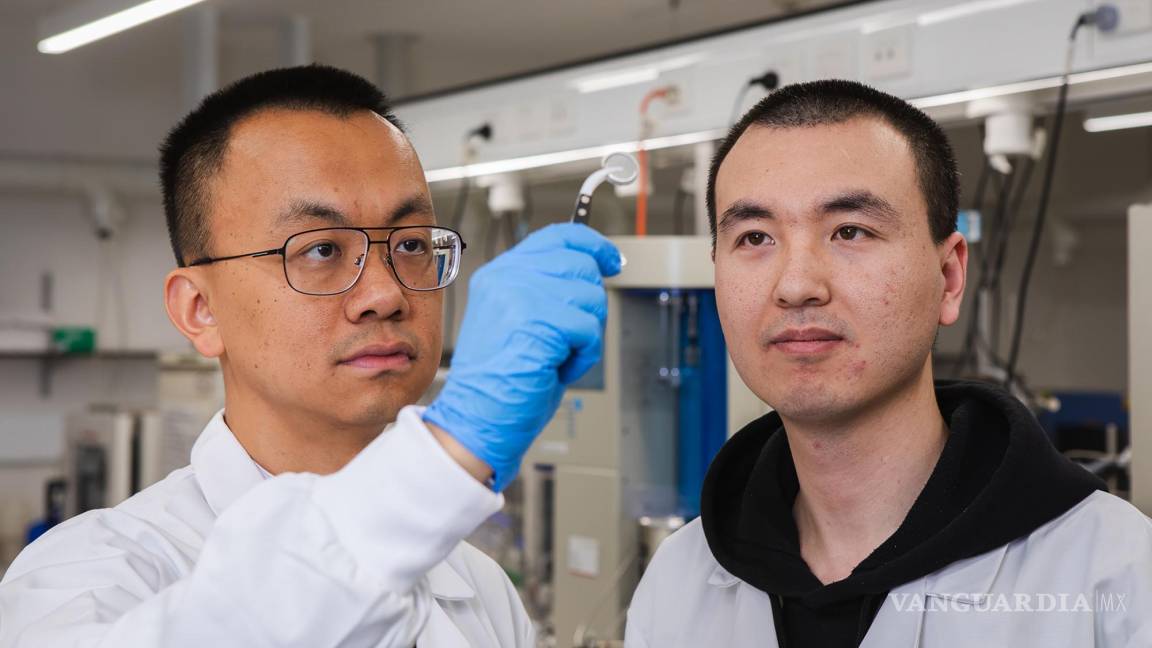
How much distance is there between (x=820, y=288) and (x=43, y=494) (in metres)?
6.37

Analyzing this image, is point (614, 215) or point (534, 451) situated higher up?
point (614, 215)

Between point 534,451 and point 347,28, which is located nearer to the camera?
point 534,451

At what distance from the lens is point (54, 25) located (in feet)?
12.9

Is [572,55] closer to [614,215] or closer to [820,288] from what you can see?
[614,215]

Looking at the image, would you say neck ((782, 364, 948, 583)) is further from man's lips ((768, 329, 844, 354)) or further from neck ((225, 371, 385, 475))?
neck ((225, 371, 385, 475))

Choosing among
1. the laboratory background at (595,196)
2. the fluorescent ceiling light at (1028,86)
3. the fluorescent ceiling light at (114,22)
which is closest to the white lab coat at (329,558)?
the laboratory background at (595,196)

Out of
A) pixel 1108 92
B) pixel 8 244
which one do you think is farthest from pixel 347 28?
pixel 1108 92

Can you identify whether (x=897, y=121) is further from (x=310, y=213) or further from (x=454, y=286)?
(x=454, y=286)

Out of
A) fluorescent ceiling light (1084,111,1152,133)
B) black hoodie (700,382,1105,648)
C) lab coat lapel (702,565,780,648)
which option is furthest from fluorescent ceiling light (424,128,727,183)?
fluorescent ceiling light (1084,111,1152,133)

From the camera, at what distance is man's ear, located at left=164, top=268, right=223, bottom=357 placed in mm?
1267

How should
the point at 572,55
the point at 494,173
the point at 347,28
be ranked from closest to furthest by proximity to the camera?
the point at 494,173
the point at 347,28
the point at 572,55

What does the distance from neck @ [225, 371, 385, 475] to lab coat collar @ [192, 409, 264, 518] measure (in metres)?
0.02

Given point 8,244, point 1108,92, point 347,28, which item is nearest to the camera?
point 1108,92

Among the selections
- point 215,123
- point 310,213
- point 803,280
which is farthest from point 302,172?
point 803,280
